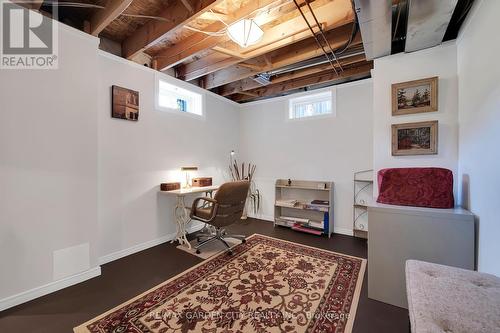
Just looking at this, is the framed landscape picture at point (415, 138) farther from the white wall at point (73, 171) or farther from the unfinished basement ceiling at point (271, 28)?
the white wall at point (73, 171)

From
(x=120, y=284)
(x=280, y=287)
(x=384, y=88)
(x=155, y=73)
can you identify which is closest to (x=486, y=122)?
(x=384, y=88)

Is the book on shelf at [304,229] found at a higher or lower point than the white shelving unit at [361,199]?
lower

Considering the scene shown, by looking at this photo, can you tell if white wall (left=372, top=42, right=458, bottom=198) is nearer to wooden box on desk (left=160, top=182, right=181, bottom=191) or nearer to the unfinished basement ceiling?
the unfinished basement ceiling

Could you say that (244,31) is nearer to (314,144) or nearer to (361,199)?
(314,144)

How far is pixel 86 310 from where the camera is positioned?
1.71m

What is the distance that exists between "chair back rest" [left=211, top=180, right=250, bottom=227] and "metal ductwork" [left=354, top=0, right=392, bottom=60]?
215 cm

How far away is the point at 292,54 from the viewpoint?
2.82 m

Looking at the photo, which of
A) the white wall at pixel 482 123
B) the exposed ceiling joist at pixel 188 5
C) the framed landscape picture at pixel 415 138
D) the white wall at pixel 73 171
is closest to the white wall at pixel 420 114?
the framed landscape picture at pixel 415 138

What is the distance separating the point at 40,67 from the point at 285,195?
3839mm

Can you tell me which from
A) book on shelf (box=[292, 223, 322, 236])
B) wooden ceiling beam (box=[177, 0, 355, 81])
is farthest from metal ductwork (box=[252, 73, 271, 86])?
book on shelf (box=[292, 223, 322, 236])

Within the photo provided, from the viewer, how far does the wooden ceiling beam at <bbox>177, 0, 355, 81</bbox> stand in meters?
1.95

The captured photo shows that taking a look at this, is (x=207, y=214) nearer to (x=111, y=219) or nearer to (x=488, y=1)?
(x=111, y=219)

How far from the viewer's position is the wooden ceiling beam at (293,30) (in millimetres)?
1946

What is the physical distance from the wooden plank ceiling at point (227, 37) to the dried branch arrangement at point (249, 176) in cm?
191
